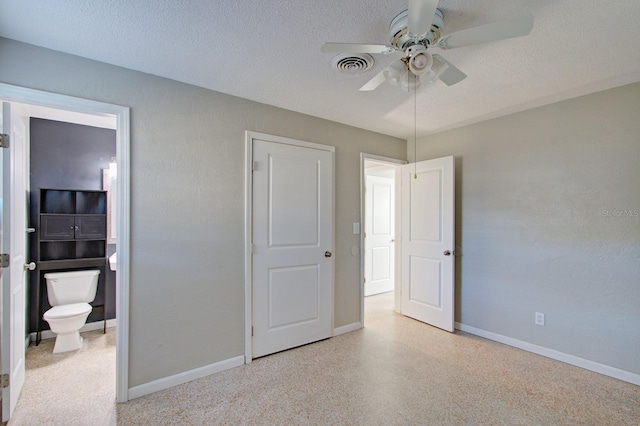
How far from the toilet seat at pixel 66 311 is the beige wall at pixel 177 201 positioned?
3.90ft

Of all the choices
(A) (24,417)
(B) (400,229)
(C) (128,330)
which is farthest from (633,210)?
(A) (24,417)

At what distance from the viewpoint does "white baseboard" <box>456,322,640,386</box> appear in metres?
2.37

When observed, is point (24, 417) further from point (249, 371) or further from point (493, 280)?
point (493, 280)

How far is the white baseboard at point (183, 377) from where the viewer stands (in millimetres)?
2156

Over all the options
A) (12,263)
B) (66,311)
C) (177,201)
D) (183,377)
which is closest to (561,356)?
(183,377)

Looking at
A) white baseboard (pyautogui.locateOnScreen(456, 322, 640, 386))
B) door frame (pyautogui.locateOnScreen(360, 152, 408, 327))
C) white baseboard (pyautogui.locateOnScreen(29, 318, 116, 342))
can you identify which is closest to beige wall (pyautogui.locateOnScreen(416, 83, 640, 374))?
white baseboard (pyautogui.locateOnScreen(456, 322, 640, 386))

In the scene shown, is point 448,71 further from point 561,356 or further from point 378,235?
point 378,235

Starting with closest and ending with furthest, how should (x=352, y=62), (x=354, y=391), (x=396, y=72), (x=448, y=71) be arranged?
1. (x=448, y=71)
2. (x=396, y=72)
3. (x=352, y=62)
4. (x=354, y=391)

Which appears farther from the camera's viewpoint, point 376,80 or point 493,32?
point 376,80

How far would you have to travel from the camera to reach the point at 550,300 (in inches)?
109

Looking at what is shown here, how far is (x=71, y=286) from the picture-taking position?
3094 millimetres

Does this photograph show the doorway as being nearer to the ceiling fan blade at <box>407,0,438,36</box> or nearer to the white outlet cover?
the white outlet cover

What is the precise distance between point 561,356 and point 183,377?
10.8ft

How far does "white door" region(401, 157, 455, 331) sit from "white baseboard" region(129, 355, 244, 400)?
223cm
